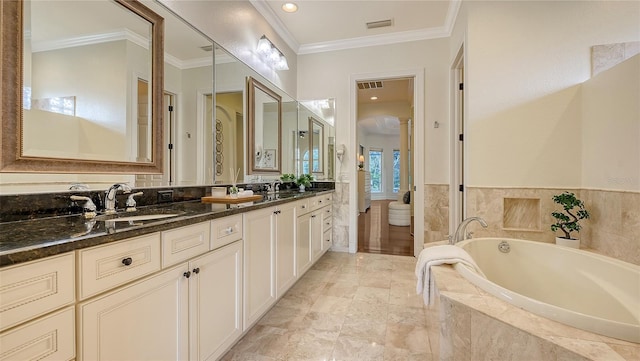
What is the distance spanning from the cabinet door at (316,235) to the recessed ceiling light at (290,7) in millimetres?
2282

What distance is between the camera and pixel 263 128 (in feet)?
10.3

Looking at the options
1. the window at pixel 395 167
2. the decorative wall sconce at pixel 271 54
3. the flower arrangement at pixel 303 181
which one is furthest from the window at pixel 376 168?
the decorative wall sconce at pixel 271 54

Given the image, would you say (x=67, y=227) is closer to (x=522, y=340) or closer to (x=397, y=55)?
(x=522, y=340)

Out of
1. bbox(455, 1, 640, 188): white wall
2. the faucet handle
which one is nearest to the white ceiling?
bbox(455, 1, 640, 188): white wall

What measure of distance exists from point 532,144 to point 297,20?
2.82 metres

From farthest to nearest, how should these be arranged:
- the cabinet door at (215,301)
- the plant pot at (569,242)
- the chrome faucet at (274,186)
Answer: the chrome faucet at (274,186) < the plant pot at (569,242) < the cabinet door at (215,301)

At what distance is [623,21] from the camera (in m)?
2.31

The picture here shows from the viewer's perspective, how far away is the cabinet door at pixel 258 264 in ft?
5.75

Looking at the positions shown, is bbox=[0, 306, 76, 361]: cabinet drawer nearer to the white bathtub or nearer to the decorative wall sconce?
the white bathtub

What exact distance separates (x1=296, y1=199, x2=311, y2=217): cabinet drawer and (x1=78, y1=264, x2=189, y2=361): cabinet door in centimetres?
140

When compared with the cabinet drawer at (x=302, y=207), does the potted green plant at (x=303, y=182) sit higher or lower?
higher

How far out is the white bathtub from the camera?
115 centimetres

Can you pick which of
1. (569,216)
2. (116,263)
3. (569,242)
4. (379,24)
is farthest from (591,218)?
(116,263)

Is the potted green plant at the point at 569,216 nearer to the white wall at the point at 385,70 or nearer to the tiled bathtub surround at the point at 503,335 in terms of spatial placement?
the white wall at the point at 385,70
